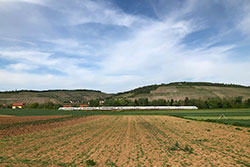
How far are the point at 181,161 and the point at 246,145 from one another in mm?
8721

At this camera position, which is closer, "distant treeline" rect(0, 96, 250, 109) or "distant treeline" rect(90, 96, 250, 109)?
"distant treeline" rect(90, 96, 250, 109)

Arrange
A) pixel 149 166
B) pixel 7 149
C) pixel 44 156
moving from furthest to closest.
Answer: pixel 7 149 < pixel 44 156 < pixel 149 166

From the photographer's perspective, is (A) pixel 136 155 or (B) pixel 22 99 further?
(B) pixel 22 99

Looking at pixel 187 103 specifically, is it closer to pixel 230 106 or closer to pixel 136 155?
pixel 230 106

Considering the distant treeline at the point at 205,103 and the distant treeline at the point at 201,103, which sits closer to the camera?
the distant treeline at the point at 205,103

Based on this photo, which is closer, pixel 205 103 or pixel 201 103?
pixel 205 103

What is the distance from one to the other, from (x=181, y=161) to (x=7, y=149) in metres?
14.0

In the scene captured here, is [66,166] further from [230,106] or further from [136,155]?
[230,106]

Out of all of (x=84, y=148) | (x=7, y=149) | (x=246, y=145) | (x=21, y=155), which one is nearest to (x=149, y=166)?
(x=84, y=148)

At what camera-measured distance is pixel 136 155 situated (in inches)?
611

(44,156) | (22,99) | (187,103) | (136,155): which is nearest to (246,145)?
(136,155)

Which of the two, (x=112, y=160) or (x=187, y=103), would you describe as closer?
(x=112, y=160)

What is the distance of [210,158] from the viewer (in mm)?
14516

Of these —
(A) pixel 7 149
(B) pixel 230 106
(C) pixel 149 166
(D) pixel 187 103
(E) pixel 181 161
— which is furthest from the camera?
(D) pixel 187 103
